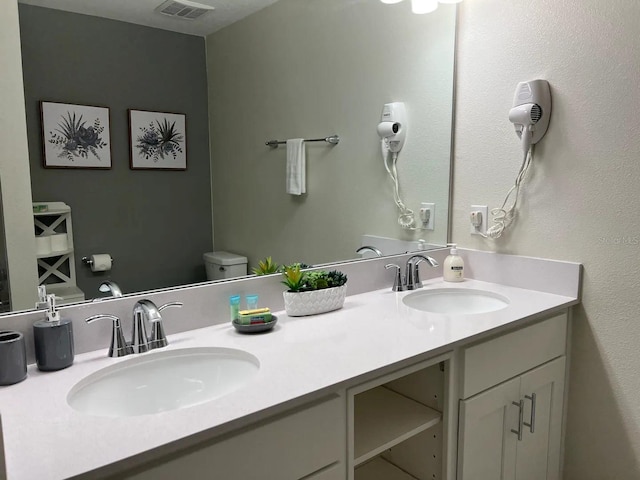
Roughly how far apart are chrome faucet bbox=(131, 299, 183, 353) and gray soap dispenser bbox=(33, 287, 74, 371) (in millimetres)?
144

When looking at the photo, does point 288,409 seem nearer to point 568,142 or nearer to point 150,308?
point 150,308

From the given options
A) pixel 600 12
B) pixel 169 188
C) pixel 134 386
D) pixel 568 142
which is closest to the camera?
pixel 134 386

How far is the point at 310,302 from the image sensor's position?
153 cm

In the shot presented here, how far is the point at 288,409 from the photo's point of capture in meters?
0.99

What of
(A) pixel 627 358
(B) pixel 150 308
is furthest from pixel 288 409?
(A) pixel 627 358

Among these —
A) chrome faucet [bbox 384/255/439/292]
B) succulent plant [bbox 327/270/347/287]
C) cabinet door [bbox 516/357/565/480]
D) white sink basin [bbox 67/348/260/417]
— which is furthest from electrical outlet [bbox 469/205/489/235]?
white sink basin [bbox 67/348/260/417]

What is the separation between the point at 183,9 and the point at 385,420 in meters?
1.28

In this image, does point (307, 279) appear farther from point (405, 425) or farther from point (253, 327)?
point (405, 425)

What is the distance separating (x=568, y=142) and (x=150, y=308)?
1423 millimetres

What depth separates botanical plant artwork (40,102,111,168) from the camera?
3.79ft

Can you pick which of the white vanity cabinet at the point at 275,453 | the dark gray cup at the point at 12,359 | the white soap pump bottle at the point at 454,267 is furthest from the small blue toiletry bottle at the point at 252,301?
the white soap pump bottle at the point at 454,267

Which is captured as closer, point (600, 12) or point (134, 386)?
point (134, 386)

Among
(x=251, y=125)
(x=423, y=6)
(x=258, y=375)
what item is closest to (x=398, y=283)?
(x=251, y=125)

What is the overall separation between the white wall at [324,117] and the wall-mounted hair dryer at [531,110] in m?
0.34
